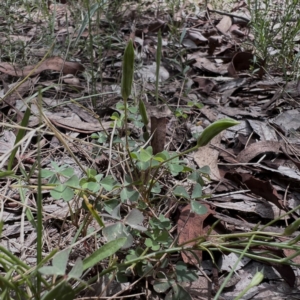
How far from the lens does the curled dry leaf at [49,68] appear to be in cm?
170

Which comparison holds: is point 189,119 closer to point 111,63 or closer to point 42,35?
point 111,63

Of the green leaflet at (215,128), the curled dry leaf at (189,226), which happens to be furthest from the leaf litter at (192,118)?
the green leaflet at (215,128)

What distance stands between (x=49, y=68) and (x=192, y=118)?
2.25 feet

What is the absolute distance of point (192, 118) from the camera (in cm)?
152

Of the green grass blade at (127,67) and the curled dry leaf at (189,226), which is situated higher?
the green grass blade at (127,67)

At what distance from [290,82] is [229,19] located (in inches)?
39.2

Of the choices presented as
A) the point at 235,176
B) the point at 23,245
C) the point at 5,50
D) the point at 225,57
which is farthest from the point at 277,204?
the point at 5,50

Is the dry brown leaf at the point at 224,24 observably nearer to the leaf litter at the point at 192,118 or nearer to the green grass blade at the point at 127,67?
the leaf litter at the point at 192,118

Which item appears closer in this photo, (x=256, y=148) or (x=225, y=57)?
(x=256, y=148)

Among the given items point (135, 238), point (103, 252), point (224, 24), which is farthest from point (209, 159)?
point (224, 24)

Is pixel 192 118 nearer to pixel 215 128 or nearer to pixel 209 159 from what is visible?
pixel 209 159

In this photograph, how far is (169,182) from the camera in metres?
1.16

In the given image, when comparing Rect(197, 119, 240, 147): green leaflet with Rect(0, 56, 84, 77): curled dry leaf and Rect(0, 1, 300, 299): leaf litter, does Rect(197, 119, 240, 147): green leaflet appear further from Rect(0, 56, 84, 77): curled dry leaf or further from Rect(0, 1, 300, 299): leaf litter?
Rect(0, 56, 84, 77): curled dry leaf

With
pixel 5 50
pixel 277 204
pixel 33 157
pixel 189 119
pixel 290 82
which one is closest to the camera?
pixel 277 204
